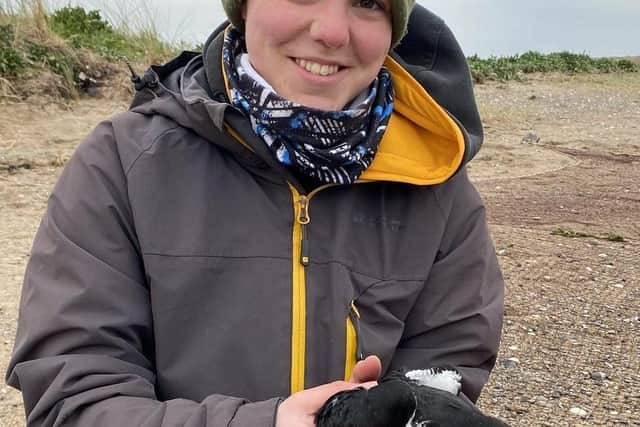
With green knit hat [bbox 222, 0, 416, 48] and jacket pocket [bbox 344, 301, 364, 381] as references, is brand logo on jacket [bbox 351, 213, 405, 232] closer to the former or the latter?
jacket pocket [bbox 344, 301, 364, 381]

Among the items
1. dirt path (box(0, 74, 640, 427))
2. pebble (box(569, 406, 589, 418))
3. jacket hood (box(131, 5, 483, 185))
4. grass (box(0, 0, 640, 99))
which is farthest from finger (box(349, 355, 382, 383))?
grass (box(0, 0, 640, 99))

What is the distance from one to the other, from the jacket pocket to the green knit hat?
32.3 inches

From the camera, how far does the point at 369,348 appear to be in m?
2.35

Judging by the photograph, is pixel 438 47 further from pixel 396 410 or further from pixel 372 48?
pixel 396 410

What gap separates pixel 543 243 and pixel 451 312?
13.2 ft

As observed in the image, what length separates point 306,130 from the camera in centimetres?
231

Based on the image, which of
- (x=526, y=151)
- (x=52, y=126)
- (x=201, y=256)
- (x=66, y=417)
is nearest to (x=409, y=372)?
(x=201, y=256)

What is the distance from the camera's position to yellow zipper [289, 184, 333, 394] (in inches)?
88.8

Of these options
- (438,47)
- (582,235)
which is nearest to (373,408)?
(438,47)

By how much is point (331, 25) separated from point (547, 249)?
443 centimetres

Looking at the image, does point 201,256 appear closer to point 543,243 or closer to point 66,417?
point 66,417

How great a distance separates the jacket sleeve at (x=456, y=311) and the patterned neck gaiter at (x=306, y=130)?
1.14ft

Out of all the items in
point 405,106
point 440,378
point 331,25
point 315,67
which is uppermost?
point 331,25

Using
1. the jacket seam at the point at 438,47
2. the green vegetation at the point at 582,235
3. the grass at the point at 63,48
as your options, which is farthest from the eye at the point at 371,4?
the grass at the point at 63,48
